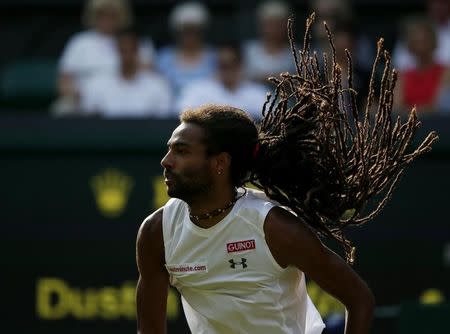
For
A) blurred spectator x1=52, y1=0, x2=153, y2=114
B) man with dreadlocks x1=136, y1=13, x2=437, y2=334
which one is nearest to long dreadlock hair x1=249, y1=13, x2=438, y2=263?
man with dreadlocks x1=136, y1=13, x2=437, y2=334

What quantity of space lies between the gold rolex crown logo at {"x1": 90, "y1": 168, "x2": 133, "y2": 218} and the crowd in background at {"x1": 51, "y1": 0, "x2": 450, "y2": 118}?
0.65m

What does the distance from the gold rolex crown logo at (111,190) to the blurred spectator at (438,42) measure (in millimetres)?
2479

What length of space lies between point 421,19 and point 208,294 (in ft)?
17.5

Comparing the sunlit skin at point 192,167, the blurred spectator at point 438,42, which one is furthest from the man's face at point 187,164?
the blurred spectator at point 438,42

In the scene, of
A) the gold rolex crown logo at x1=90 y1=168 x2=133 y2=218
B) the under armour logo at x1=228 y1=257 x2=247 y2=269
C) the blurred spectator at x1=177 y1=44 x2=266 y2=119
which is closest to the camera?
the under armour logo at x1=228 y1=257 x2=247 y2=269

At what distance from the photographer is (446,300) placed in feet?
26.8

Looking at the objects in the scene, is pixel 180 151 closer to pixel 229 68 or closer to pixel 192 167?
pixel 192 167

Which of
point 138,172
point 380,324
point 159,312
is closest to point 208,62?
point 138,172

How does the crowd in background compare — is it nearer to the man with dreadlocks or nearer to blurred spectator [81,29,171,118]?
blurred spectator [81,29,171,118]

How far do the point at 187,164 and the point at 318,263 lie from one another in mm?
613

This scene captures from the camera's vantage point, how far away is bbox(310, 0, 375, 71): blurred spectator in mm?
9008

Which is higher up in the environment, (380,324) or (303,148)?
(303,148)

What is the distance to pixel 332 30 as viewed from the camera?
883 centimetres

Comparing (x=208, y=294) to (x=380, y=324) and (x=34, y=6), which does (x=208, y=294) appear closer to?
(x=380, y=324)
